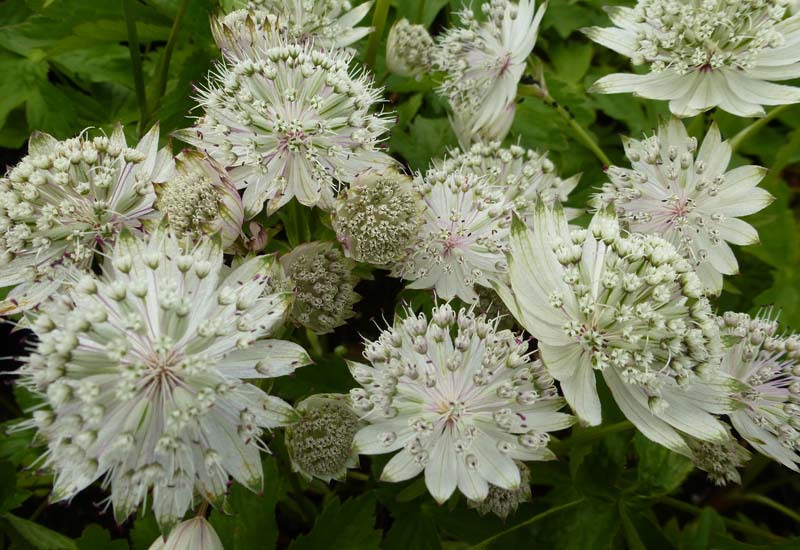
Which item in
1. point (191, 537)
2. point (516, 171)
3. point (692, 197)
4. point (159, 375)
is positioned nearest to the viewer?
point (159, 375)

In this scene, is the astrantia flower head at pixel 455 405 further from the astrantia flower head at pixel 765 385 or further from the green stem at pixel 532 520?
the astrantia flower head at pixel 765 385

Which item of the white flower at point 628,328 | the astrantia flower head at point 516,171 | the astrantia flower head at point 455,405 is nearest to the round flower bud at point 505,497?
the astrantia flower head at point 455,405

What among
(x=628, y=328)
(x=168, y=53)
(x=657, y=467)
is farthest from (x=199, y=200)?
(x=657, y=467)

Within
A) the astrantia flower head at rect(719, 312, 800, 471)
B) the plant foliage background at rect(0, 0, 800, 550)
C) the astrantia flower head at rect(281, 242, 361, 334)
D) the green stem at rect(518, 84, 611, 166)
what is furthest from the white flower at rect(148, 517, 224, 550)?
the green stem at rect(518, 84, 611, 166)

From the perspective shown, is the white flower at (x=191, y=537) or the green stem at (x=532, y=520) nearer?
the white flower at (x=191, y=537)

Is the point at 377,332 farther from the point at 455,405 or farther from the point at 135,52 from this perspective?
the point at 135,52
